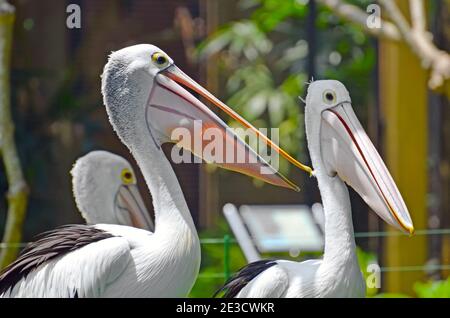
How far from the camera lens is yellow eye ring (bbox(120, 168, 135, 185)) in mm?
4727

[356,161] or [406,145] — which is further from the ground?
[406,145]

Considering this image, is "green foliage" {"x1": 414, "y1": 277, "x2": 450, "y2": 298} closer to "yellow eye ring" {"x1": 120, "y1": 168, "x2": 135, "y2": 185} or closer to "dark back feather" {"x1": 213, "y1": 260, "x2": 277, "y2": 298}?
"yellow eye ring" {"x1": 120, "y1": 168, "x2": 135, "y2": 185}

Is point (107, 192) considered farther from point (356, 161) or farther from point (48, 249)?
point (356, 161)

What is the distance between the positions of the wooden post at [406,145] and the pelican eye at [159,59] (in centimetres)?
350

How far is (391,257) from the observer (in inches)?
271

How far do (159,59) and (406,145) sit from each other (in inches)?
155

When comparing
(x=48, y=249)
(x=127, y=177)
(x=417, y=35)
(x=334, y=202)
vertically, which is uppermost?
(x=417, y=35)

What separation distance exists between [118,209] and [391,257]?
2774 millimetres

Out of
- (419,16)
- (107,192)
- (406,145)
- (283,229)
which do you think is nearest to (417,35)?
(419,16)

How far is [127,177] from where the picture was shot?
4.74 m

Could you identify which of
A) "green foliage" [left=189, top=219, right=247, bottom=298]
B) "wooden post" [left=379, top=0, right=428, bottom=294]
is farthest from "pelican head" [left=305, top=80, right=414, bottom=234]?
"green foliage" [left=189, top=219, right=247, bottom=298]

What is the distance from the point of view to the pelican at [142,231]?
3287mm
